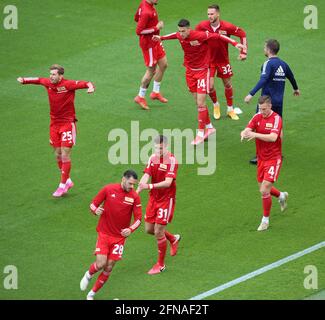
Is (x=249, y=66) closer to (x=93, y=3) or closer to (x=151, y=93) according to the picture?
(x=151, y=93)

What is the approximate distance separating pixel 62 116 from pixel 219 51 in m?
4.57

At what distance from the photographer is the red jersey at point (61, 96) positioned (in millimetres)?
20625

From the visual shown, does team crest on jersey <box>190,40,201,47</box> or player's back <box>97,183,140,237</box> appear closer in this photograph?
player's back <box>97,183,140,237</box>

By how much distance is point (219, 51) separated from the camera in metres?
23.8

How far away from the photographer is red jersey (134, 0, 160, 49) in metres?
24.3

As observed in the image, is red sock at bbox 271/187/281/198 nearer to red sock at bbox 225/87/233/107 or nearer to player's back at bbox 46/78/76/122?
player's back at bbox 46/78/76/122

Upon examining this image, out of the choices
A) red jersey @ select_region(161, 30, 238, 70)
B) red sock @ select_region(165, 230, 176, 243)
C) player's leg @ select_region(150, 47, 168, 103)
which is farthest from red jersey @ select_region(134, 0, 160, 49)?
red sock @ select_region(165, 230, 176, 243)

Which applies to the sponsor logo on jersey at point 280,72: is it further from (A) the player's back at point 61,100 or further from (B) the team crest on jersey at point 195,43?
(A) the player's back at point 61,100

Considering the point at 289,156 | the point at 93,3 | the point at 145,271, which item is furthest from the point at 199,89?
the point at 93,3

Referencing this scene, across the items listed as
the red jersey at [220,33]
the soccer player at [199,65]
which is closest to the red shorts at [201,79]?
the soccer player at [199,65]

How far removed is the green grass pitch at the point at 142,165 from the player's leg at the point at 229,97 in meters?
0.20

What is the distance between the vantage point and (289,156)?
2248 cm

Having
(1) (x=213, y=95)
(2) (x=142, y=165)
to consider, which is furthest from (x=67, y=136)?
(1) (x=213, y=95)

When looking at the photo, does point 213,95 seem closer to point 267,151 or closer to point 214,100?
point 214,100
